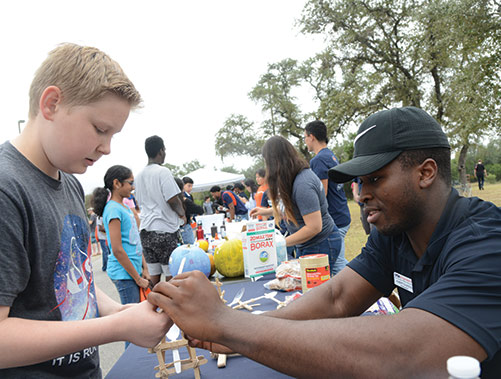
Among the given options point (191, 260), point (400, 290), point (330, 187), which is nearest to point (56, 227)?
point (400, 290)

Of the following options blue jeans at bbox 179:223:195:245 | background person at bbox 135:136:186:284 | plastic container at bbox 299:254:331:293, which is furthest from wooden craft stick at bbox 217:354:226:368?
blue jeans at bbox 179:223:195:245

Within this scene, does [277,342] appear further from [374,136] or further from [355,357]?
[374,136]

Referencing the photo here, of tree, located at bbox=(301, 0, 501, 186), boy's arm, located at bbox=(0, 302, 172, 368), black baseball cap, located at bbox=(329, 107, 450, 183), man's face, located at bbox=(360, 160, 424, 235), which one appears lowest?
boy's arm, located at bbox=(0, 302, 172, 368)

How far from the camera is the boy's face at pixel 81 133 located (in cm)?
116

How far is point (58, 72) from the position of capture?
1179mm

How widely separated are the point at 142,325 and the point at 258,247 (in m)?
1.98

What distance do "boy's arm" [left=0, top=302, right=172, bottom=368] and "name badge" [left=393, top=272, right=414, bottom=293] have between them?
43.8 inches

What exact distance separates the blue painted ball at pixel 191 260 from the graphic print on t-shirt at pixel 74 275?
5.37ft

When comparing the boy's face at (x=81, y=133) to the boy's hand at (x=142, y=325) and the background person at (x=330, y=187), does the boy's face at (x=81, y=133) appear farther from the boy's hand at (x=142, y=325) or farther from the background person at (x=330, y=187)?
the background person at (x=330, y=187)

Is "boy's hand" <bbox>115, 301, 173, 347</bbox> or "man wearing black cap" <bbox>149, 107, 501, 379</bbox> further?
"boy's hand" <bbox>115, 301, 173, 347</bbox>

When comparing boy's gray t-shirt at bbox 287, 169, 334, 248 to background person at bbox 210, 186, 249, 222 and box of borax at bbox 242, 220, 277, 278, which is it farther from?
background person at bbox 210, 186, 249, 222

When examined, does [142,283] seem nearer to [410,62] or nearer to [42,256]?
[42,256]

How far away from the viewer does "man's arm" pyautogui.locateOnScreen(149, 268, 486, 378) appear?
958 mm

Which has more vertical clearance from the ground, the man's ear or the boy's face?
the boy's face
